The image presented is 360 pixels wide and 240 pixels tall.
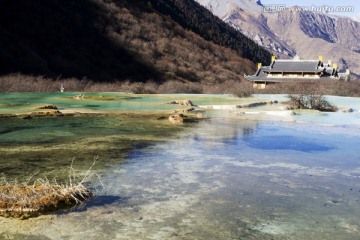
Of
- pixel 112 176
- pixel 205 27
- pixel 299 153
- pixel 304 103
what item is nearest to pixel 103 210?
pixel 112 176

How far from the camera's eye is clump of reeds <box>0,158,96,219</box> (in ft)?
15.9

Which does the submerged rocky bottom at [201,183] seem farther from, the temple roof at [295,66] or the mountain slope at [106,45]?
the temple roof at [295,66]

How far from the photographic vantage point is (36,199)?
4.97 m

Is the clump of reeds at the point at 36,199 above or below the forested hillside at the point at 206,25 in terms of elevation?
below

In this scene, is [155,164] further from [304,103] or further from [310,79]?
[310,79]

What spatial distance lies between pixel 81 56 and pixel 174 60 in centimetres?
2009

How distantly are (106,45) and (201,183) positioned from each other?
65067 mm

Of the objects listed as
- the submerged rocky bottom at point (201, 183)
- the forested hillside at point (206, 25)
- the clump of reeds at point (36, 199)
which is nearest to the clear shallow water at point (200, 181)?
the submerged rocky bottom at point (201, 183)

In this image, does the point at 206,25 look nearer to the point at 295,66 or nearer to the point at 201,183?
the point at 295,66

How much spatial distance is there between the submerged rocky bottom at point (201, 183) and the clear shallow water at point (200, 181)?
0.01m

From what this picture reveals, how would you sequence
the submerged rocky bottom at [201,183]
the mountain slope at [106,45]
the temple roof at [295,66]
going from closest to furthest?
1. the submerged rocky bottom at [201,183]
2. the temple roof at [295,66]
3. the mountain slope at [106,45]

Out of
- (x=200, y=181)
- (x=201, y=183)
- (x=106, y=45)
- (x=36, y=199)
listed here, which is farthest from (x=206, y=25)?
(x=36, y=199)

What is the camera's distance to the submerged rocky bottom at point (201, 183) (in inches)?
177

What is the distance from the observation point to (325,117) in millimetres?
17016
